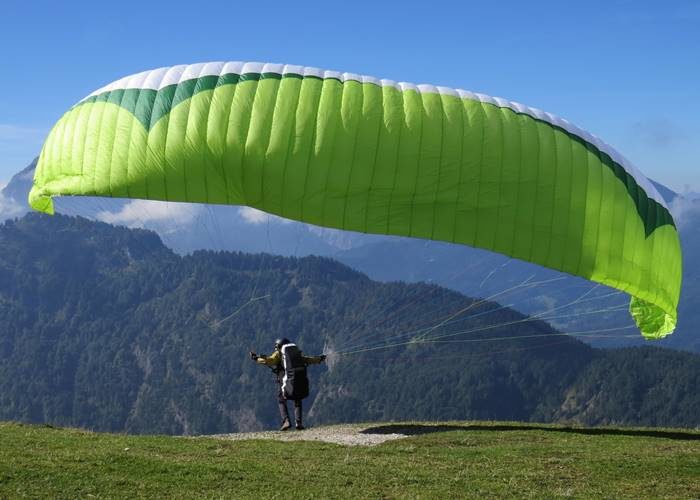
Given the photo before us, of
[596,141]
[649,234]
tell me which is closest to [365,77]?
[596,141]

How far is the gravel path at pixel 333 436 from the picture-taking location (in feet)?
91.0

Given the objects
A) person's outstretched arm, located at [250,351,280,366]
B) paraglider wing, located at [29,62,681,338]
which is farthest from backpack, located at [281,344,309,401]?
paraglider wing, located at [29,62,681,338]

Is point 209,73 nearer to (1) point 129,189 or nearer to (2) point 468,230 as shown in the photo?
(1) point 129,189

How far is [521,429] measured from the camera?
30422 mm

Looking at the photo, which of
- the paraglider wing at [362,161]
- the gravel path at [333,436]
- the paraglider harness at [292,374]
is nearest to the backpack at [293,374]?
the paraglider harness at [292,374]

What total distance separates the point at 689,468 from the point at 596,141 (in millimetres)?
10192

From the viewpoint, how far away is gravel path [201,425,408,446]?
91.0ft

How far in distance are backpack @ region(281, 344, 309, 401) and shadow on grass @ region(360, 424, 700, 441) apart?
2.53 m

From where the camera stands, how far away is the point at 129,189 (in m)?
25.5

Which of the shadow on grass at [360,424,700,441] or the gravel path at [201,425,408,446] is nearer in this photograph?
the gravel path at [201,425,408,446]

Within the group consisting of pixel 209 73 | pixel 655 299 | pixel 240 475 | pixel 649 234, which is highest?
pixel 209 73

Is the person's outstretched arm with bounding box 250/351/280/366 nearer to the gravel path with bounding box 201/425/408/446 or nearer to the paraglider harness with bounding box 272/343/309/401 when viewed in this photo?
the paraglider harness with bounding box 272/343/309/401

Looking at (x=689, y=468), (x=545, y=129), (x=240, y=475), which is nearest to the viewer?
(x=240, y=475)

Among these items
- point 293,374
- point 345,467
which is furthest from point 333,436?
point 345,467
